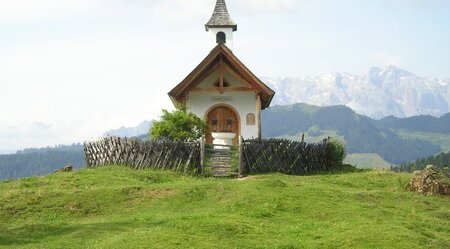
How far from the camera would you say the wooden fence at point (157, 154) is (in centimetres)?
3256

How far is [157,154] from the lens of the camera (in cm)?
3297

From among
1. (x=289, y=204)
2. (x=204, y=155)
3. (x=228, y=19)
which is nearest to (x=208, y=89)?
(x=228, y=19)

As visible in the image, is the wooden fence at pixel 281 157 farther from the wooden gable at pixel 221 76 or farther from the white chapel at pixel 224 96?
the wooden gable at pixel 221 76

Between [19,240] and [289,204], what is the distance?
945cm

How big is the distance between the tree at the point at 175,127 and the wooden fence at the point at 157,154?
2.03 meters

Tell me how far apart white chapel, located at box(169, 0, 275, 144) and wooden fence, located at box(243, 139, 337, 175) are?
6332mm

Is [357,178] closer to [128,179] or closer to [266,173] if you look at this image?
[266,173]

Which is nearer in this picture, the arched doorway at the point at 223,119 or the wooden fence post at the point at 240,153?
the wooden fence post at the point at 240,153

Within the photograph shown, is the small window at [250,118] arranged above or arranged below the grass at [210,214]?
above

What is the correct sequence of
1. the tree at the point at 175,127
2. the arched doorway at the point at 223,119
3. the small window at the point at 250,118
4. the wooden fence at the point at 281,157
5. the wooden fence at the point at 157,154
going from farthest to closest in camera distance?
the arched doorway at the point at 223,119 < the small window at the point at 250,118 < the tree at the point at 175,127 < the wooden fence at the point at 281,157 < the wooden fence at the point at 157,154

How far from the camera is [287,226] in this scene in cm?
1936

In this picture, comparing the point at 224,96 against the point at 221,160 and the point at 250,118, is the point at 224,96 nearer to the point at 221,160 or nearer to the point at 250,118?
the point at 250,118

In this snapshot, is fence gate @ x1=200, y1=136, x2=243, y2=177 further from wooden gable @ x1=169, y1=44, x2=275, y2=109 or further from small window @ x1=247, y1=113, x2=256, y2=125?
small window @ x1=247, y1=113, x2=256, y2=125

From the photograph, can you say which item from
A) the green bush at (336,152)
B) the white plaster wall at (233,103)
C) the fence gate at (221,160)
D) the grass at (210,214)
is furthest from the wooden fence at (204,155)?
the white plaster wall at (233,103)
